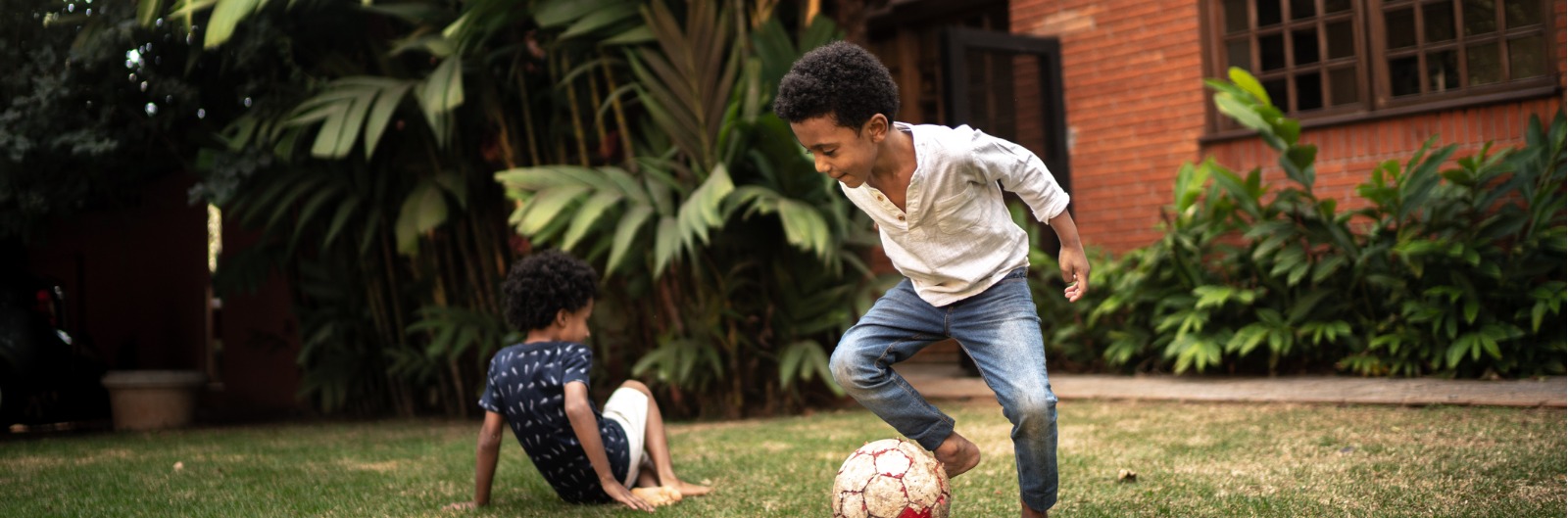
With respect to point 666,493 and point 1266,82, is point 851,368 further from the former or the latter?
point 1266,82

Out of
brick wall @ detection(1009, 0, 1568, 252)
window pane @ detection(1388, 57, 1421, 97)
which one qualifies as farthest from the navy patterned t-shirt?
window pane @ detection(1388, 57, 1421, 97)

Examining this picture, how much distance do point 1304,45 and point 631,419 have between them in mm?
5834

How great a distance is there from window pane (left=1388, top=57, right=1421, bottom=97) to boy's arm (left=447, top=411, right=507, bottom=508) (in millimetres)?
6089

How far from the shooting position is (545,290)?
4.42 meters

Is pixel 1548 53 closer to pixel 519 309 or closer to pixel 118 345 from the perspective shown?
pixel 519 309

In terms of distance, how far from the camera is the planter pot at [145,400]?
8.20 metres

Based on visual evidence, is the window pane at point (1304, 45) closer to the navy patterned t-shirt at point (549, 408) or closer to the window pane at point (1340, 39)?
the window pane at point (1340, 39)

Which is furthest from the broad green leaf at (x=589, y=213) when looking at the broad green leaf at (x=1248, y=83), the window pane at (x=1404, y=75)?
the window pane at (x=1404, y=75)

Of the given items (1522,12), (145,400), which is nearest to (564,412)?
(145,400)

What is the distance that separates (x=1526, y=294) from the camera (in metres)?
6.73

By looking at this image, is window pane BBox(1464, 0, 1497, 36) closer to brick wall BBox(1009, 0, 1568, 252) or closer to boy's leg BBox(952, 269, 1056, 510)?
brick wall BBox(1009, 0, 1568, 252)

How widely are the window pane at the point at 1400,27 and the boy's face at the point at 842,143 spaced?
5.86 m

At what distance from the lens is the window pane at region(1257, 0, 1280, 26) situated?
8.55m

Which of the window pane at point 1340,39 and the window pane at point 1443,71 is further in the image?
the window pane at point 1340,39
